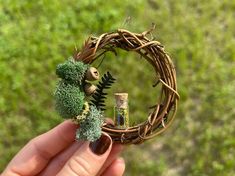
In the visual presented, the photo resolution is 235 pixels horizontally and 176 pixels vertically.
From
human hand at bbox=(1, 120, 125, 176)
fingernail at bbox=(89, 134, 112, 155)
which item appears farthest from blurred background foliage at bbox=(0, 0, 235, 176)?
fingernail at bbox=(89, 134, 112, 155)

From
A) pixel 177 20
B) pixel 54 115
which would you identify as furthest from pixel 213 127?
pixel 54 115

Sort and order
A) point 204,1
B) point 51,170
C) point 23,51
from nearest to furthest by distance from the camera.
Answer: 1. point 51,170
2. point 23,51
3. point 204,1

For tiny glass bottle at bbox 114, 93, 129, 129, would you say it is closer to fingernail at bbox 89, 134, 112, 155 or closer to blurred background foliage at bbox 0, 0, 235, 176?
fingernail at bbox 89, 134, 112, 155

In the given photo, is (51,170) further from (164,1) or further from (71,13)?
(164,1)

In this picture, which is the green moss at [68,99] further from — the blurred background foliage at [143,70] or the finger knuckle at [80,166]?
the blurred background foliage at [143,70]

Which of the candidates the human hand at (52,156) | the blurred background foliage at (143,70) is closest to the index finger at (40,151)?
the human hand at (52,156)

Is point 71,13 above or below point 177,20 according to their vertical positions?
above

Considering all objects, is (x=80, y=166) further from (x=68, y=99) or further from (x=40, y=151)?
(x=40, y=151)
